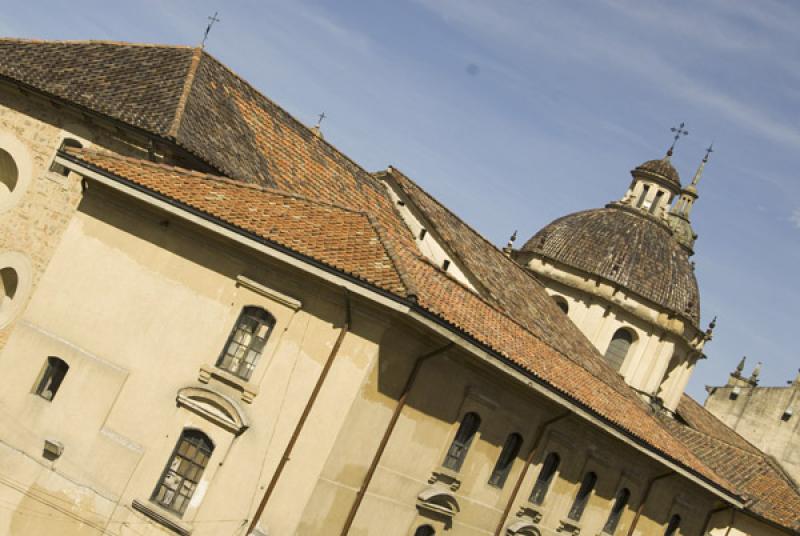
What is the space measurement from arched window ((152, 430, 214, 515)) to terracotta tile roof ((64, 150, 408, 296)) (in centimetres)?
441

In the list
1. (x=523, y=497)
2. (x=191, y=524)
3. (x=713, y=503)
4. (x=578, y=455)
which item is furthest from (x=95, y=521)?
(x=713, y=503)

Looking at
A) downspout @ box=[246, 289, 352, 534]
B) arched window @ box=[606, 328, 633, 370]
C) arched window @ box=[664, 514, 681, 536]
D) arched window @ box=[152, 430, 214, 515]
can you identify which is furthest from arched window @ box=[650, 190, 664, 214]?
arched window @ box=[152, 430, 214, 515]

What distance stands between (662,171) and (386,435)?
36.4 m

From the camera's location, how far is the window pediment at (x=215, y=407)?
830 inches

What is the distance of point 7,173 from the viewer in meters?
27.1

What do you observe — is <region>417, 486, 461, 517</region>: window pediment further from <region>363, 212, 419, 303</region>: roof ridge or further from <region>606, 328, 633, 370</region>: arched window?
<region>606, 328, 633, 370</region>: arched window

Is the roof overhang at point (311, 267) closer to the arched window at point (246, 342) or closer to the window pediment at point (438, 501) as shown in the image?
the arched window at point (246, 342)

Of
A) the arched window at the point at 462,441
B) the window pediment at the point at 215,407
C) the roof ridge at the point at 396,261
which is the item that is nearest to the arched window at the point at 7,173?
the window pediment at the point at 215,407

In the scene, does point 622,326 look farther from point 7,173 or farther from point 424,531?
point 7,173

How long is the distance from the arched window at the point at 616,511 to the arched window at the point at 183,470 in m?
13.7

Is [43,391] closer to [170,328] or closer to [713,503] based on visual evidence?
[170,328]

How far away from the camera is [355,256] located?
21.7 meters

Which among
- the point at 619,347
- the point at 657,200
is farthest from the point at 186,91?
the point at 657,200

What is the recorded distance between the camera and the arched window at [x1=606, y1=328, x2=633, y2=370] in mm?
47406
